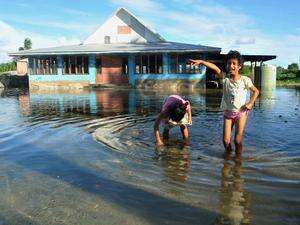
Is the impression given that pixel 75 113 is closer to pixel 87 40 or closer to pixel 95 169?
pixel 95 169

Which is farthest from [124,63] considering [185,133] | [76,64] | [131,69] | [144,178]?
[144,178]

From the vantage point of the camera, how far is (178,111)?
6688 mm

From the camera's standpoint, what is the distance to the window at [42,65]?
31578 millimetres

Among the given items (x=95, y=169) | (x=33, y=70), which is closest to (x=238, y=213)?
(x=95, y=169)

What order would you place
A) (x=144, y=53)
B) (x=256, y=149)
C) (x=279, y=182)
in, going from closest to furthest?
(x=279, y=182), (x=256, y=149), (x=144, y=53)

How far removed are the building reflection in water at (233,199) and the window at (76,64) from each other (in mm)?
26506

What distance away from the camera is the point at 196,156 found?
606cm

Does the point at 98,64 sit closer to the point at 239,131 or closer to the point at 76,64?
the point at 76,64

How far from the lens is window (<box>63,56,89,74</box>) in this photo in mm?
30859

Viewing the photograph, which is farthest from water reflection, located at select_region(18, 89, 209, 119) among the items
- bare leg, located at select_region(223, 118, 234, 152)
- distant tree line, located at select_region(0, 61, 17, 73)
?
distant tree line, located at select_region(0, 61, 17, 73)

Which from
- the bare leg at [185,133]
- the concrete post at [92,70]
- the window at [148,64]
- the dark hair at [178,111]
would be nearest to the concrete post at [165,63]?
the window at [148,64]

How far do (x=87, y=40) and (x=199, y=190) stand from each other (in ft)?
106

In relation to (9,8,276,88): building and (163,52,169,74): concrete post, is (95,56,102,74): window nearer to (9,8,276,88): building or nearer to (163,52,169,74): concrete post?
(9,8,276,88): building

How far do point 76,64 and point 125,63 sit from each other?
3793 mm
